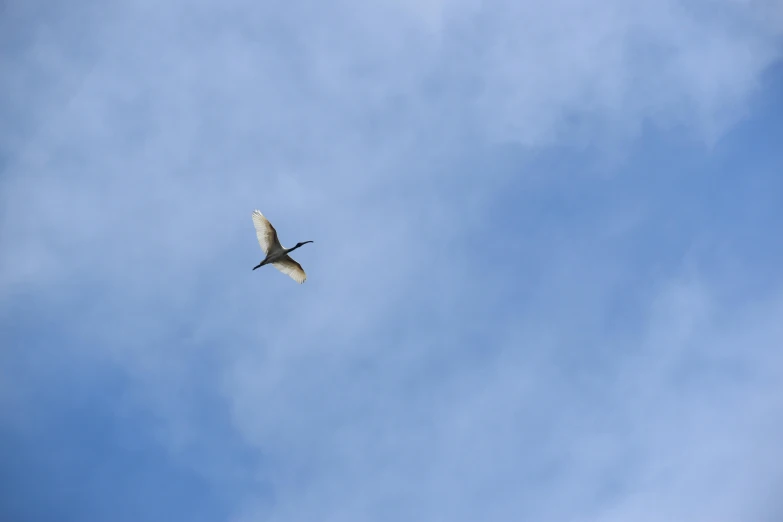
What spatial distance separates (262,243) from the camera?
Result: 69938 millimetres

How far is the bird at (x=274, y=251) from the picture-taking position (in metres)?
69.1

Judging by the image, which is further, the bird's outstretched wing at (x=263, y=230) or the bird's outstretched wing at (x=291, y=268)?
the bird's outstretched wing at (x=291, y=268)

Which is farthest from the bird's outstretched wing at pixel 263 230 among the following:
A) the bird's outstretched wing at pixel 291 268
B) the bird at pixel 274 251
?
the bird's outstretched wing at pixel 291 268

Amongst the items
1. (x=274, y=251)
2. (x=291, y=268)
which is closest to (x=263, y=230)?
(x=274, y=251)

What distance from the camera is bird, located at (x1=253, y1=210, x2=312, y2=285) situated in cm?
6906

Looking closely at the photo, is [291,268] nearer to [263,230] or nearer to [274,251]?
[274,251]

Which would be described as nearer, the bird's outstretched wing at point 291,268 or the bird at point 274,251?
the bird at point 274,251

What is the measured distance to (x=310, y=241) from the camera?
7388 cm

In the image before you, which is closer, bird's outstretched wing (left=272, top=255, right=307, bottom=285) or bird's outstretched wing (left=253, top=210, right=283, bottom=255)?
bird's outstretched wing (left=253, top=210, right=283, bottom=255)

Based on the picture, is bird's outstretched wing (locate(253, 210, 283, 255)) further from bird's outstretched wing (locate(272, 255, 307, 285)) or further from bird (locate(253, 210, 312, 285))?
bird's outstretched wing (locate(272, 255, 307, 285))

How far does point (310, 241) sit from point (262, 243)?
5.85m

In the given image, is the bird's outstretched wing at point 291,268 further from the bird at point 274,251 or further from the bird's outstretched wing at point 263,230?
the bird's outstretched wing at point 263,230

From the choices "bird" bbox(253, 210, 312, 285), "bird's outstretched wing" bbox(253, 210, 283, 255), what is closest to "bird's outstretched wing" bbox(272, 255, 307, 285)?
"bird" bbox(253, 210, 312, 285)

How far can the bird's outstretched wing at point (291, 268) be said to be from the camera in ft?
238
